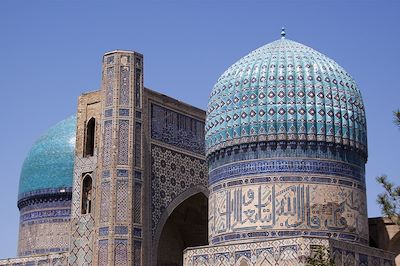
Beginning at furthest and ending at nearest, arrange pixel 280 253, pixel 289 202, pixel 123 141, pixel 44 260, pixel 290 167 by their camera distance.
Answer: pixel 44 260, pixel 123 141, pixel 290 167, pixel 289 202, pixel 280 253

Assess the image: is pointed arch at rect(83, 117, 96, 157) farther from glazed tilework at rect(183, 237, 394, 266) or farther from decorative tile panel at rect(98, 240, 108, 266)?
glazed tilework at rect(183, 237, 394, 266)

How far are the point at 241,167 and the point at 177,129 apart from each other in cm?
258

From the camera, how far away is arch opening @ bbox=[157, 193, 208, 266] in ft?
51.8

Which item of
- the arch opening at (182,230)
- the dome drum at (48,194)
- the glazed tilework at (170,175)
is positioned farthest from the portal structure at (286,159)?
the dome drum at (48,194)

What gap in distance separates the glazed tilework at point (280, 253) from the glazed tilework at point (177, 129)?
115 inches

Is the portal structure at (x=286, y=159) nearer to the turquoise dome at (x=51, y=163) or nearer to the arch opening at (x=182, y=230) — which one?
the arch opening at (x=182, y=230)

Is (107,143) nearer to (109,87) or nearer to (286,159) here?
(109,87)

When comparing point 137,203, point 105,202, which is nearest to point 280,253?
point 137,203

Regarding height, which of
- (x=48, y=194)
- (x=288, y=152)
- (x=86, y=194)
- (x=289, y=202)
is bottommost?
(x=289, y=202)

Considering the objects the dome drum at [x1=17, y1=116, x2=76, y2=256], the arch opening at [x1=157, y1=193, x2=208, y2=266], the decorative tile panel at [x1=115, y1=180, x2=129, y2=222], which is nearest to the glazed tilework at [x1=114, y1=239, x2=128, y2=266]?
the decorative tile panel at [x1=115, y1=180, x2=129, y2=222]

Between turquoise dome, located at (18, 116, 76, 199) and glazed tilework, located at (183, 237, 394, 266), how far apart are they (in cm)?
628

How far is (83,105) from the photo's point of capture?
14.7 metres

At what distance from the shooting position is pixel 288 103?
1305 cm

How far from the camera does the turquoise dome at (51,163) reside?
717 inches
